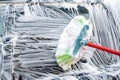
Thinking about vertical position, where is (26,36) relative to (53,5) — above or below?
below

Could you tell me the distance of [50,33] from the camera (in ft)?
4.10

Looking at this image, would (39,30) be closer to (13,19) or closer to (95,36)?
(13,19)

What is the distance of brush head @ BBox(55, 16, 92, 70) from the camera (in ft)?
3.84

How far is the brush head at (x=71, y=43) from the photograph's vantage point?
1.17 metres

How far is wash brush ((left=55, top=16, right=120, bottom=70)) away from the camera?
1172mm

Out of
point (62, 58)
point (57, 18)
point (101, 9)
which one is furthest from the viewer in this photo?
point (101, 9)

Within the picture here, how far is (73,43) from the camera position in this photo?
3.86ft

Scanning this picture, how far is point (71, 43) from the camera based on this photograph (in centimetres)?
118

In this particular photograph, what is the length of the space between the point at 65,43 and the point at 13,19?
277 mm

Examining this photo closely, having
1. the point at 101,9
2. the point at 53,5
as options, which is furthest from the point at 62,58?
the point at 101,9

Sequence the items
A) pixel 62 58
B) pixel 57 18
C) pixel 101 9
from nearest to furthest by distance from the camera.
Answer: pixel 62 58 < pixel 57 18 < pixel 101 9

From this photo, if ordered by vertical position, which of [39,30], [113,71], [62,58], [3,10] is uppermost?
[3,10]

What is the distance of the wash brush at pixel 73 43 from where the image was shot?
1.17m

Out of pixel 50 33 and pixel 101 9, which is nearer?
pixel 50 33
